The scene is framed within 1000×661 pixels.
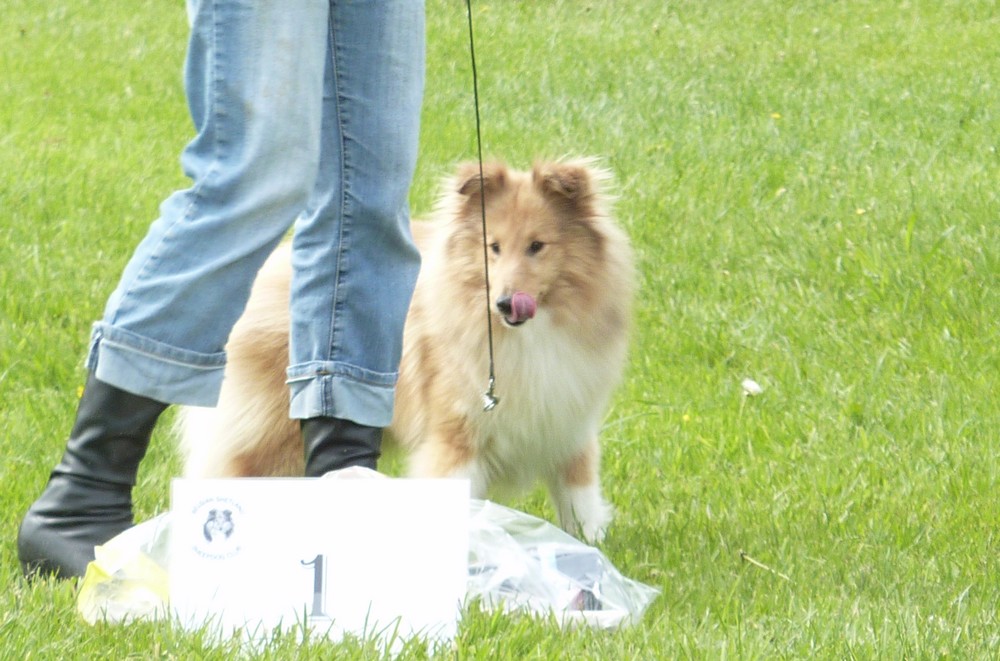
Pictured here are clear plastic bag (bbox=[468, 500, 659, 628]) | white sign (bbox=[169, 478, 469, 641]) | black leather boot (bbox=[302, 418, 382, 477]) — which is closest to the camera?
white sign (bbox=[169, 478, 469, 641])

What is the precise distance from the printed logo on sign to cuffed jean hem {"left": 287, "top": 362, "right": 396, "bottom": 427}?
0.57 metres

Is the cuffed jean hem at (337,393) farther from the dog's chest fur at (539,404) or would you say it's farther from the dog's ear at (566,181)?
the dog's ear at (566,181)

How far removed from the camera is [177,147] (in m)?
7.66

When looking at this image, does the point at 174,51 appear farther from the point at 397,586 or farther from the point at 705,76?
the point at 397,586

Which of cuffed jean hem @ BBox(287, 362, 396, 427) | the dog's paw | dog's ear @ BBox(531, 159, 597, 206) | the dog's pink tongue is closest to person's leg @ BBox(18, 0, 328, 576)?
cuffed jean hem @ BBox(287, 362, 396, 427)

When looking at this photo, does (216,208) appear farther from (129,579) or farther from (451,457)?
(451,457)

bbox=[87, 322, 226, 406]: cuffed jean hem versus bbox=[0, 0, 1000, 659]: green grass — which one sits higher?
bbox=[87, 322, 226, 406]: cuffed jean hem

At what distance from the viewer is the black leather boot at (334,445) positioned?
2941 millimetres

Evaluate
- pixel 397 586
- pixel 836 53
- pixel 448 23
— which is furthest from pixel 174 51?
pixel 397 586

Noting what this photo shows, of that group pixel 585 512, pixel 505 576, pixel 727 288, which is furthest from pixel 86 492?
pixel 727 288

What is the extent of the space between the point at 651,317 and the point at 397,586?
3.12 m

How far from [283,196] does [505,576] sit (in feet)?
2.90

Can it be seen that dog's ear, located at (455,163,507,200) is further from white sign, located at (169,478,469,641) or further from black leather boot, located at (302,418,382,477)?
white sign, located at (169,478,469,641)

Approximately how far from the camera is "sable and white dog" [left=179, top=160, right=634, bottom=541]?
143 inches
